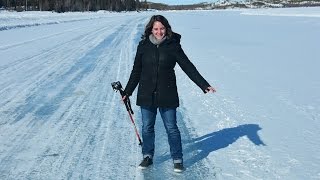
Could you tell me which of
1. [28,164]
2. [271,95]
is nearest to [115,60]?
[271,95]

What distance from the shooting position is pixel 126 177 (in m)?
5.24

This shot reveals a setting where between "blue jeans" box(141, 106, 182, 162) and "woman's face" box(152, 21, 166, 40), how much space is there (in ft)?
2.46

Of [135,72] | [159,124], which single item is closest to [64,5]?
[159,124]

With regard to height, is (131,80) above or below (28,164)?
above

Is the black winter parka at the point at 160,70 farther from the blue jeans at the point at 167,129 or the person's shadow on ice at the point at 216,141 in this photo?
the person's shadow on ice at the point at 216,141

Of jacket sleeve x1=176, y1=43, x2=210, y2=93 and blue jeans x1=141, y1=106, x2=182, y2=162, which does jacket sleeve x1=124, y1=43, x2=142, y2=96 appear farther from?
jacket sleeve x1=176, y1=43, x2=210, y2=93

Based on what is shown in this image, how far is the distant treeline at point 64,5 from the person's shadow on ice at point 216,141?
81.4 m

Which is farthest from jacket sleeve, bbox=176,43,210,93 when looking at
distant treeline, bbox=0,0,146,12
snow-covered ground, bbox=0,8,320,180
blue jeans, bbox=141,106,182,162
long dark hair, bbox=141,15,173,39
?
distant treeline, bbox=0,0,146,12

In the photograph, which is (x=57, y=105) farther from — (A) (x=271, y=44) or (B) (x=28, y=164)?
(A) (x=271, y=44)

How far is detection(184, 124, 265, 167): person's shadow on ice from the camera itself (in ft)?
19.8

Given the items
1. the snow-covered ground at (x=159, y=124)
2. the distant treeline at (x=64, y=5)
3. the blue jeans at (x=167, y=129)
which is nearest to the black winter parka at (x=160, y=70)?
the blue jeans at (x=167, y=129)

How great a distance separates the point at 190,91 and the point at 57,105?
2.88m

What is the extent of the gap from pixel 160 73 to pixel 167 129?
61cm

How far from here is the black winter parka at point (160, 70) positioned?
502 centimetres
